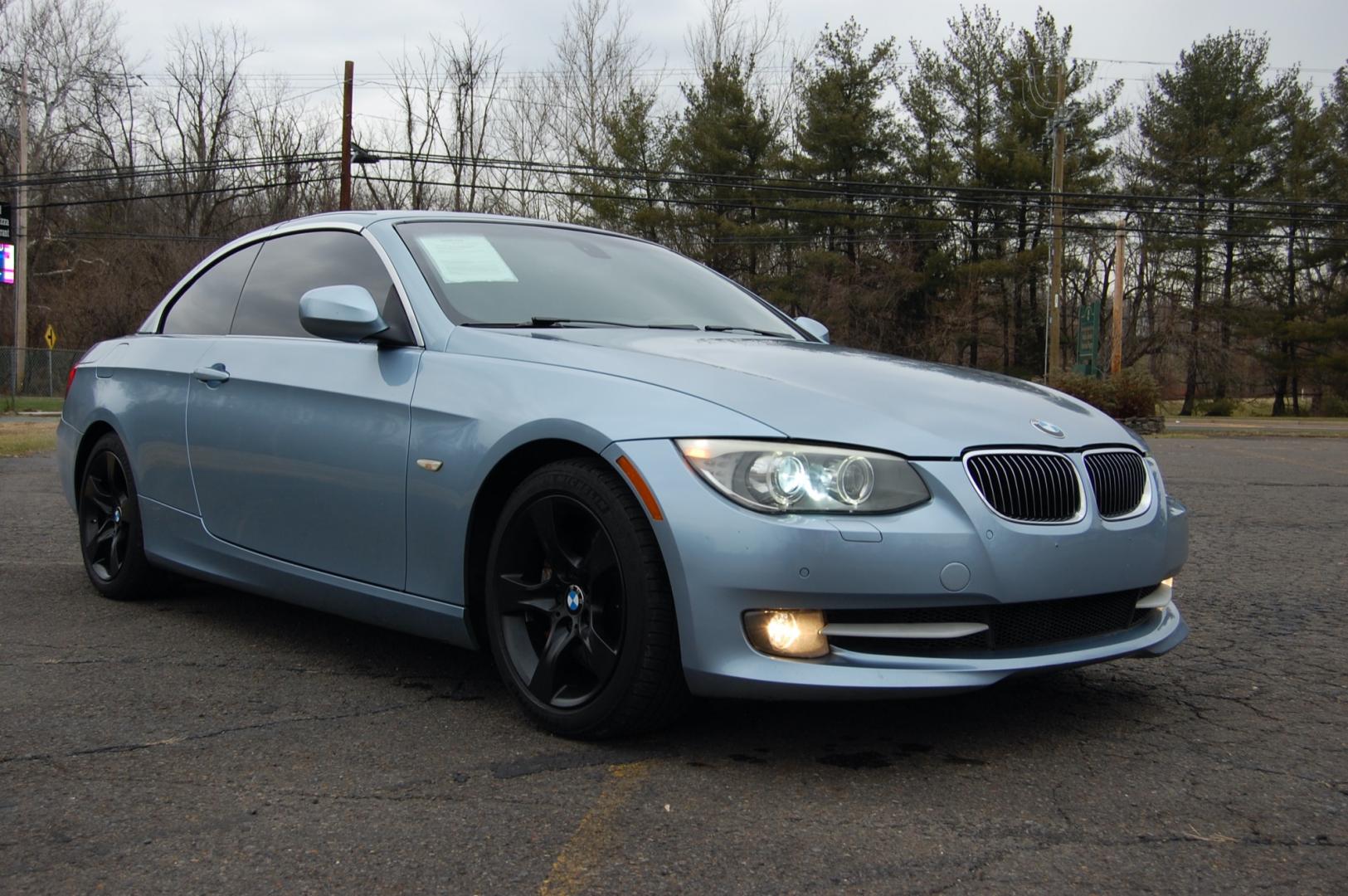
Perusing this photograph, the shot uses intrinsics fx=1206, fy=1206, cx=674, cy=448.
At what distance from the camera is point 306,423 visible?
375 cm

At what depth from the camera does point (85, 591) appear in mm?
5094

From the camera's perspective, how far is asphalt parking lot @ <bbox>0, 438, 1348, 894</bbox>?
2.26 metres

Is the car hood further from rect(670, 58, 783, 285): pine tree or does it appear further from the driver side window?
rect(670, 58, 783, 285): pine tree

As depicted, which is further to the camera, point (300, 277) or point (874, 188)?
point (874, 188)

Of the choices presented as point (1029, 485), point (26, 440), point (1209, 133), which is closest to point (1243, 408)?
point (1209, 133)

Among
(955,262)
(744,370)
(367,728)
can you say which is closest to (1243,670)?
(744,370)

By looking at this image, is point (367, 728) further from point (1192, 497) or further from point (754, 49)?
point (754, 49)

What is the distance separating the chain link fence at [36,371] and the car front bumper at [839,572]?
34.7m

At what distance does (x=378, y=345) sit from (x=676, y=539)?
140cm

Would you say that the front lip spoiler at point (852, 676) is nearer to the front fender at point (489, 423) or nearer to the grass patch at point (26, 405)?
the front fender at point (489, 423)

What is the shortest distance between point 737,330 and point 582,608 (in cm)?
148

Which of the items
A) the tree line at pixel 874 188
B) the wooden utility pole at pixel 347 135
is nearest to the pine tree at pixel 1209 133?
the tree line at pixel 874 188

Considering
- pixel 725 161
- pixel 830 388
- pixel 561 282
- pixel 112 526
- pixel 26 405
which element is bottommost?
pixel 26 405

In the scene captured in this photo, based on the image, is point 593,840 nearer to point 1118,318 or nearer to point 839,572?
point 839,572
